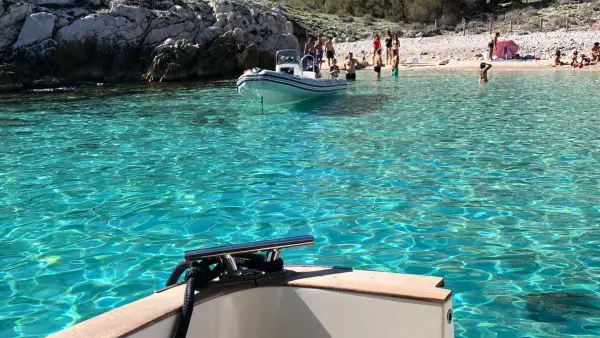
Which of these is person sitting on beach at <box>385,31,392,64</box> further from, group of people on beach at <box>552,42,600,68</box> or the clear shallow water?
the clear shallow water

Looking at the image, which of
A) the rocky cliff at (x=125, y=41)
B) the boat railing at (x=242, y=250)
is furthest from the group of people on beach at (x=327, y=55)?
the boat railing at (x=242, y=250)

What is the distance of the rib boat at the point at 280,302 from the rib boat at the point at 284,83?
1323 centimetres

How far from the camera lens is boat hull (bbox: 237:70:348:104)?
15539 millimetres

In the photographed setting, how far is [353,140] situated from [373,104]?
5.62 meters

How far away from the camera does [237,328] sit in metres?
2.44

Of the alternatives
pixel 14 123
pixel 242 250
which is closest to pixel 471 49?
pixel 14 123

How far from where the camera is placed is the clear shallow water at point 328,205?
4789 mm

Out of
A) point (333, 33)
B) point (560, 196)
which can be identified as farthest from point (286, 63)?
point (333, 33)

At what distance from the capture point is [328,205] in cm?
698

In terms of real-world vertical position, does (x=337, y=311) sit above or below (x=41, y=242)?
above

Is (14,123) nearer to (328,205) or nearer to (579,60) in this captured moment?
(328,205)

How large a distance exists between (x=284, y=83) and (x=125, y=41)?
14.4m

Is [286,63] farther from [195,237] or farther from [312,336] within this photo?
[312,336]

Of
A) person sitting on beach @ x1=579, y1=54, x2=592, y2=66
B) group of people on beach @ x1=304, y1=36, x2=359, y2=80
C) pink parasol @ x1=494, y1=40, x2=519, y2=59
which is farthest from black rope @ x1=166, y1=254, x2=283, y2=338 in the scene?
pink parasol @ x1=494, y1=40, x2=519, y2=59
